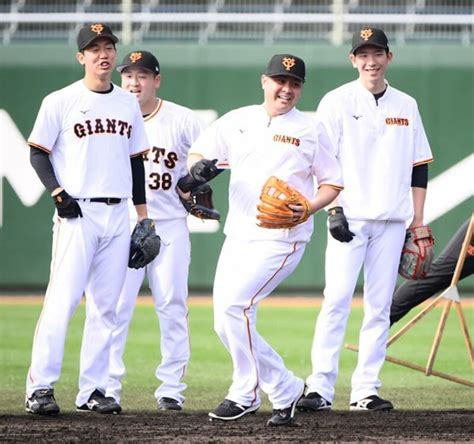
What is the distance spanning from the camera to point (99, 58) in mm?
6699

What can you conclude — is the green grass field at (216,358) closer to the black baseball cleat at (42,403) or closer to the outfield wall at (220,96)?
the black baseball cleat at (42,403)

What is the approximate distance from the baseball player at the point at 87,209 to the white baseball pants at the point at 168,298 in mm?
551

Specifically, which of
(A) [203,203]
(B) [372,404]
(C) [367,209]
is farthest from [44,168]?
(B) [372,404]

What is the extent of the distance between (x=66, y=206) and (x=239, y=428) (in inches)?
58.4

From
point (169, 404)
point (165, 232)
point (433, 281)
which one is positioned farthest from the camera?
point (433, 281)

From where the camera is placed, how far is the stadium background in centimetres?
1473

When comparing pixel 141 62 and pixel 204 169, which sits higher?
pixel 141 62

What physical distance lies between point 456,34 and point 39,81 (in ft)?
17.1

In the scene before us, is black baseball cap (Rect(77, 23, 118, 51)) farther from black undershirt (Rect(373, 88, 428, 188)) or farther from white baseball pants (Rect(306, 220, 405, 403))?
black undershirt (Rect(373, 88, 428, 188))

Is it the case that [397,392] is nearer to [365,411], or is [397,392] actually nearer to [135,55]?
[365,411]

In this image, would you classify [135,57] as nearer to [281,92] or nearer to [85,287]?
[281,92]

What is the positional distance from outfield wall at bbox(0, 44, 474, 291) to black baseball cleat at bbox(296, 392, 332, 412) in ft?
25.0

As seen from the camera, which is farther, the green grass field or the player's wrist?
the green grass field

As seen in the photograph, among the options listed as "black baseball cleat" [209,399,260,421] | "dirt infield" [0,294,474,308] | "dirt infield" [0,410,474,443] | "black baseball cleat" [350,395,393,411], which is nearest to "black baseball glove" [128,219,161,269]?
"dirt infield" [0,410,474,443]
